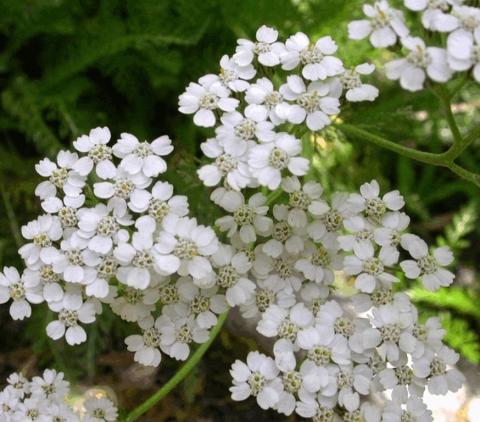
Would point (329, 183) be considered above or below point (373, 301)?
below

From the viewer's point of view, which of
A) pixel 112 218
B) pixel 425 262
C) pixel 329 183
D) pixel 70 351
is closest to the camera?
pixel 112 218

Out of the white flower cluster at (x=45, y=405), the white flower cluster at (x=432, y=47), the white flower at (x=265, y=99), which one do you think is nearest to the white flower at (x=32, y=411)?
the white flower cluster at (x=45, y=405)

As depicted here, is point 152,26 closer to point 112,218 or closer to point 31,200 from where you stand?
point 31,200

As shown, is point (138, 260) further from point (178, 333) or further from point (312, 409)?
point (312, 409)

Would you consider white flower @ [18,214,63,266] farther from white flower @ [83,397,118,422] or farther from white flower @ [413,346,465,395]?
white flower @ [413,346,465,395]

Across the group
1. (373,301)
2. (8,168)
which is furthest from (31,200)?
(373,301)
